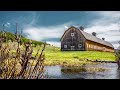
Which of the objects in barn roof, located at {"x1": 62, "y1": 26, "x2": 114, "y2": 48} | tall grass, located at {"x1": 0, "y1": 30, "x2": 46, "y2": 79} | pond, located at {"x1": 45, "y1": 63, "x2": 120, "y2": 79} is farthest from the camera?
barn roof, located at {"x1": 62, "y1": 26, "x2": 114, "y2": 48}

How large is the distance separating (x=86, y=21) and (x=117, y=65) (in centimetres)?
77

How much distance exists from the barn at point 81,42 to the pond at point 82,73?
248 millimetres

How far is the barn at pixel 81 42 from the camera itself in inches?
126

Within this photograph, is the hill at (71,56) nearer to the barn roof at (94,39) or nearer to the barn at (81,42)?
the barn at (81,42)

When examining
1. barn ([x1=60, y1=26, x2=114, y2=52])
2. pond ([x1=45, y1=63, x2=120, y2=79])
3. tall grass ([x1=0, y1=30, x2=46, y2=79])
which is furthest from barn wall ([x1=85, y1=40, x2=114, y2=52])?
tall grass ([x1=0, y1=30, x2=46, y2=79])

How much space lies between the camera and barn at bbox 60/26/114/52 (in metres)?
3.20

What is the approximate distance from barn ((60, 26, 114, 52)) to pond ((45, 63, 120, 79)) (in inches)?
9.8

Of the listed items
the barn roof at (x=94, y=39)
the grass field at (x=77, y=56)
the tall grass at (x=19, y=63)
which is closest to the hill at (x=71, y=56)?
the grass field at (x=77, y=56)

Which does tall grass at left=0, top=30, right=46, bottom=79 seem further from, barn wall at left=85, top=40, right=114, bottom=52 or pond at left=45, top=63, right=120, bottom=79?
barn wall at left=85, top=40, right=114, bottom=52

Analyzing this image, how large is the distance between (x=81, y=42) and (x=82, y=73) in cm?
51

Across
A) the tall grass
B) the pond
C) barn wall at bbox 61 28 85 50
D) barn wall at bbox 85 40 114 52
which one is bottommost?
the pond
